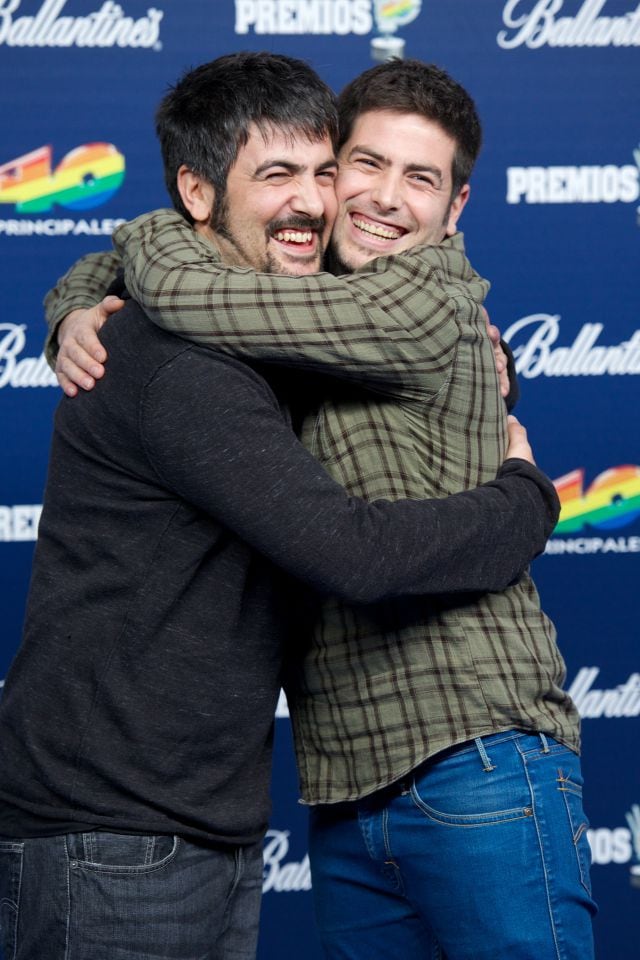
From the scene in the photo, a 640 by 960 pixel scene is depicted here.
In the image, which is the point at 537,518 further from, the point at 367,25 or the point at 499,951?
the point at 367,25

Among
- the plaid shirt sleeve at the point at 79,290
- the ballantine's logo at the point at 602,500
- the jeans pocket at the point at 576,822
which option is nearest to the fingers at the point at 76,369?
the plaid shirt sleeve at the point at 79,290

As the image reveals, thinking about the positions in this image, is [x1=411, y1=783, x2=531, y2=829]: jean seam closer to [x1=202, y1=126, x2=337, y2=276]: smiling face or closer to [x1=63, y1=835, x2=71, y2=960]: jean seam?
[x1=63, y1=835, x2=71, y2=960]: jean seam

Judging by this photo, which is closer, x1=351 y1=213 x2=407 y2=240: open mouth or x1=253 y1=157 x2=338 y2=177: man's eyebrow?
x1=253 y1=157 x2=338 y2=177: man's eyebrow

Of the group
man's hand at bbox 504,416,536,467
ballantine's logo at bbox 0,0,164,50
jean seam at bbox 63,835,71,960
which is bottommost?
jean seam at bbox 63,835,71,960

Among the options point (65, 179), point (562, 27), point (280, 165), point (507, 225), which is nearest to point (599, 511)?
point (507, 225)

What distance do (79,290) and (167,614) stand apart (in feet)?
1.91

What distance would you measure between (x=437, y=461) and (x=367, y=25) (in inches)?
56.9

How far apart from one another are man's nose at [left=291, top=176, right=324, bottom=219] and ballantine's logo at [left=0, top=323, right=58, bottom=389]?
1.18m

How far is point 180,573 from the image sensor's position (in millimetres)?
1248

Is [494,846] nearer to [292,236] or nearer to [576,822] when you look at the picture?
[576,822]

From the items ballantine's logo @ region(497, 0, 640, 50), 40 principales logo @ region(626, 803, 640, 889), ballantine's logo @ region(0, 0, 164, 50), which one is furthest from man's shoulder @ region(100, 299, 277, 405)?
40 principales logo @ region(626, 803, 640, 889)

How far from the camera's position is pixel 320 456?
135 centimetres

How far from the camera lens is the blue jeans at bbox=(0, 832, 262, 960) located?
48.4 inches

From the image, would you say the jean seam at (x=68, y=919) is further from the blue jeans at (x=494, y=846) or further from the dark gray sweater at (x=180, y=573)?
the blue jeans at (x=494, y=846)
